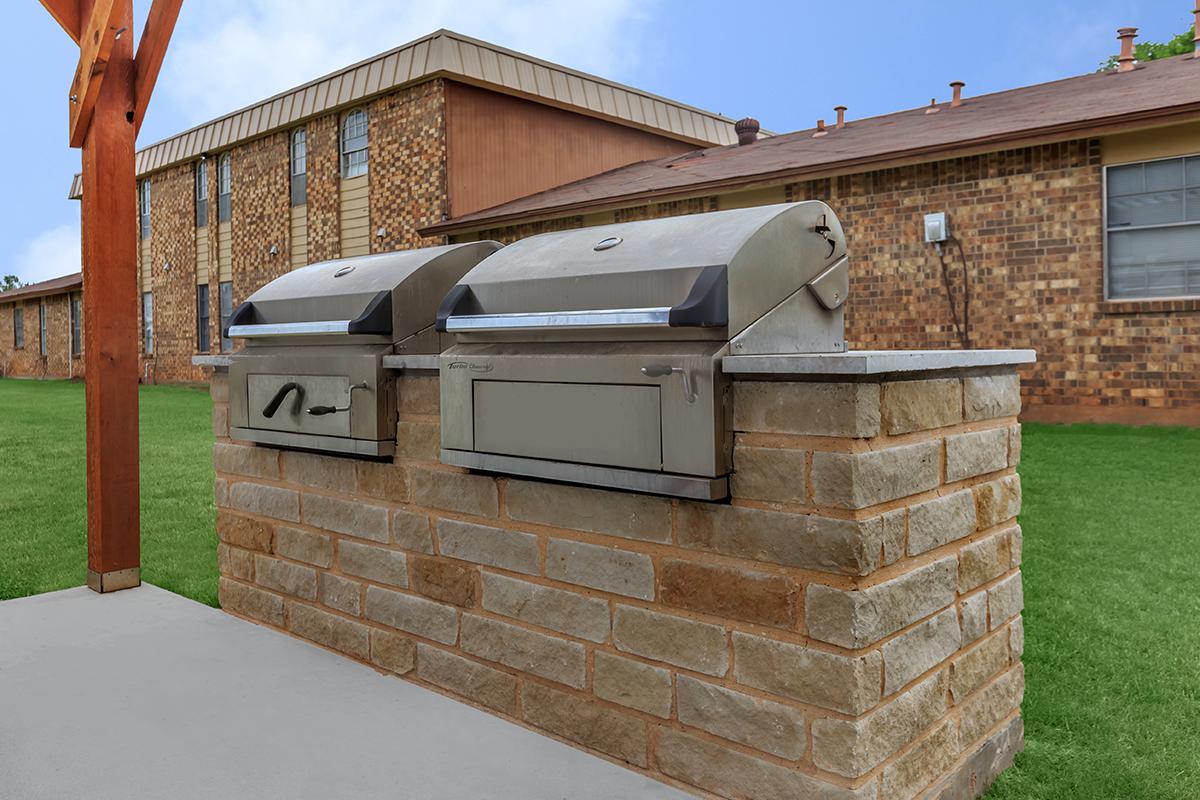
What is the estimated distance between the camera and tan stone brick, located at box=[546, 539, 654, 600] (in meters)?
2.14

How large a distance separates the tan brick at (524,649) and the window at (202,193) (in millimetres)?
21455

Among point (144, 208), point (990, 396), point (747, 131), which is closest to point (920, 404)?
point (990, 396)

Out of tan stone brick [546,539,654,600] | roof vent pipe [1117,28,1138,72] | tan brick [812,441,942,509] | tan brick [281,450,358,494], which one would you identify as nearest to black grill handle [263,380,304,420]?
tan brick [281,450,358,494]

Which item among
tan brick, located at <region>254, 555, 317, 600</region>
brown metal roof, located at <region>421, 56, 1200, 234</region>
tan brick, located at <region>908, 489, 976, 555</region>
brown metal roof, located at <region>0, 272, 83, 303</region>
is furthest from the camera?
brown metal roof, located at <region>0, 272, 83, 303</region>

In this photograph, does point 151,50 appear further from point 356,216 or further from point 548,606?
point 356,216

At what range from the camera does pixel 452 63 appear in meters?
15.3

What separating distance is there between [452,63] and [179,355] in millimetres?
11524

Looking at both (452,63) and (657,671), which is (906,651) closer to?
(657,671)

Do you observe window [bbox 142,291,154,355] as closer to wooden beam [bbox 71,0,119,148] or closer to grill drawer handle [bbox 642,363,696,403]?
wooden beam [bbox 71,0,119,148]

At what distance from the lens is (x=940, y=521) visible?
2.06 metres

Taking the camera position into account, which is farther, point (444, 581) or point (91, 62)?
point (91, 62)

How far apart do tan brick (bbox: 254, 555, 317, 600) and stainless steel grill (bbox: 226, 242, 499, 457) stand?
444 millimetres

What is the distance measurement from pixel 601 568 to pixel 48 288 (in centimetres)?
3032

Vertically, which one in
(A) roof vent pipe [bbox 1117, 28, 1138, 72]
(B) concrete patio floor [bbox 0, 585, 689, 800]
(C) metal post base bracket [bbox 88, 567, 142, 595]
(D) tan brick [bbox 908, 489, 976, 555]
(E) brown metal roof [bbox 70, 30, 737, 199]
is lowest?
(B) concrete patio floor [bbox 0, 585, 689, 800]
